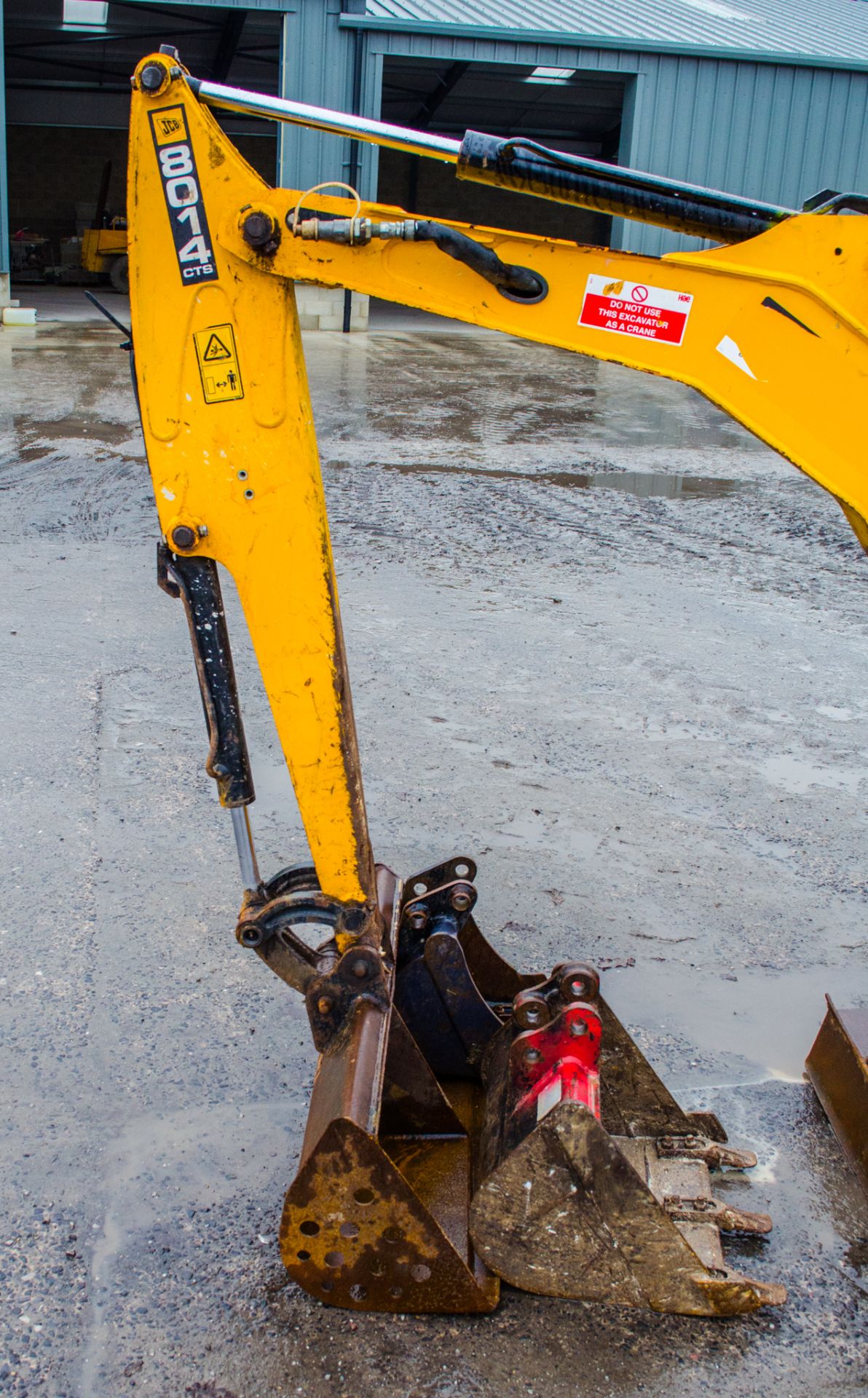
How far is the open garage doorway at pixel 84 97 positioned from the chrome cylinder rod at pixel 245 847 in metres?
20.1

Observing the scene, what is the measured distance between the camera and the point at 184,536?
7.22 feet

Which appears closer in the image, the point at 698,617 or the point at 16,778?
the point at 16,778

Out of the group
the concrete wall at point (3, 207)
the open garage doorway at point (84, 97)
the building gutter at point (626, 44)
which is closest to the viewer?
the concrete wall at point (3, 207)

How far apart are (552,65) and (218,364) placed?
20.6 metres

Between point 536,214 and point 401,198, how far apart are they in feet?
13.8

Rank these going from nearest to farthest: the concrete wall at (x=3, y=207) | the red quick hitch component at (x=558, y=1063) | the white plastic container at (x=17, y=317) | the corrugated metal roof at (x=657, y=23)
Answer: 1. the red quick hitch component at (x=558, y=1063)
2. the concrete wall at (x=3, y=207)
3. the white plastic container at (x=17, y=317)
4. the corrugated metal roof at (x=657, y=23)

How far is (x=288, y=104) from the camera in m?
2.02

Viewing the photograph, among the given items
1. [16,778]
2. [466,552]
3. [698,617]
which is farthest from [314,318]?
[16,778]

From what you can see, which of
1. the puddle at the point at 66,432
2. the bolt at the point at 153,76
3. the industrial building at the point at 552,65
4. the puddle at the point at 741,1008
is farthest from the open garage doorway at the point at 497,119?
the bolt at the point at 153,76

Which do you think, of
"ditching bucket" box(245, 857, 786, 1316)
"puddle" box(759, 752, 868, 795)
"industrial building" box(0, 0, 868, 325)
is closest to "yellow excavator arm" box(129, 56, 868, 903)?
"ditching bucket" box(245, 857, 786, 1316)

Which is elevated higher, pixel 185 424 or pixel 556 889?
pixel 185 424

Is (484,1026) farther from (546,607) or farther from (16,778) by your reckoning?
(546,607)

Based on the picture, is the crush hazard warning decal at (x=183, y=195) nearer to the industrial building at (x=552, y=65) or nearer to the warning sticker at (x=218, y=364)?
the warning sticker at (x=218, y=364)

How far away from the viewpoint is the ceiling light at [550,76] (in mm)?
26062
